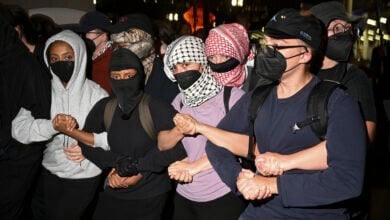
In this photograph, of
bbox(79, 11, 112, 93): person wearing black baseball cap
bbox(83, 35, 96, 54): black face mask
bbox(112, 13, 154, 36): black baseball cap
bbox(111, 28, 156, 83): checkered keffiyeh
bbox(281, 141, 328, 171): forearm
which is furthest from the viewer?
bbox(83, 35, 96, 54): black face mask

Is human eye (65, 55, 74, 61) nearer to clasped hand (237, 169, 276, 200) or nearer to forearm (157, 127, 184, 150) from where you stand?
forearm (157, 127, 184, 150)

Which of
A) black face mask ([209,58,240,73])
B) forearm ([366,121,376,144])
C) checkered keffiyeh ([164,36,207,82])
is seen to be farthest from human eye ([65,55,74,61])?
forearm ([366,121,376,144])

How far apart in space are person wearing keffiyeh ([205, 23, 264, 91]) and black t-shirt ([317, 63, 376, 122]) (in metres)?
0.72

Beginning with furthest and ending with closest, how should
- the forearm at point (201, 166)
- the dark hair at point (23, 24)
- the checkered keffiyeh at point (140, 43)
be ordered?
the dark hair at point (23, 24)
the checkered keffiyeh at point (140, 43)
the forearm at point (201, 166)

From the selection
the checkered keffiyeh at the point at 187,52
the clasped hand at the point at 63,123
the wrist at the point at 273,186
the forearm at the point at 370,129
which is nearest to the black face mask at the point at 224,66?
the checkered keffiyeh at the point at 187,52

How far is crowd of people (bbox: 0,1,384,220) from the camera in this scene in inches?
96.3

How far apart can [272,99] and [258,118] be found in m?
0.16

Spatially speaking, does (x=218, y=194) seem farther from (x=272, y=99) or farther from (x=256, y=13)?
(x=256, y=13)

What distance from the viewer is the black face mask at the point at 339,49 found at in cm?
358

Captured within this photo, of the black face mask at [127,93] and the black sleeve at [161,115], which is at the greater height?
the black face mask at [127,93]

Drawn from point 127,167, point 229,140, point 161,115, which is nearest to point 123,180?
point 127,167

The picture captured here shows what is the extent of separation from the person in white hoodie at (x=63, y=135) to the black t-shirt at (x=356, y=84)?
223 cm

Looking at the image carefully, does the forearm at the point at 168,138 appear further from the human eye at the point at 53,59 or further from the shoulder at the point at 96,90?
the human eye at the point at 53,59

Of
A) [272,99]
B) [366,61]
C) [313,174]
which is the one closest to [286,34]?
[272,99]
